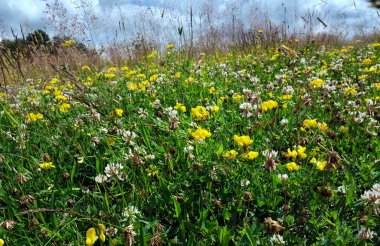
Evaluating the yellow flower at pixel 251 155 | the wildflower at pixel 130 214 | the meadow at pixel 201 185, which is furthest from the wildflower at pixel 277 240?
the wildflower at pixel 130 214

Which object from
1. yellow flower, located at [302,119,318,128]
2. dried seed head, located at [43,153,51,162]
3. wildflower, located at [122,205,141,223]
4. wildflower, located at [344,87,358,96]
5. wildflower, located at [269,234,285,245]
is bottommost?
wildflower, located at [269,234,285,245]

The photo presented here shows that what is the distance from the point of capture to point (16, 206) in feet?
6.20

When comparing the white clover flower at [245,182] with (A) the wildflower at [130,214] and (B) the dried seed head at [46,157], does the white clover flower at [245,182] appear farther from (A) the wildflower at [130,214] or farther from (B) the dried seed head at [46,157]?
(B) the dried seed head at [46,157]

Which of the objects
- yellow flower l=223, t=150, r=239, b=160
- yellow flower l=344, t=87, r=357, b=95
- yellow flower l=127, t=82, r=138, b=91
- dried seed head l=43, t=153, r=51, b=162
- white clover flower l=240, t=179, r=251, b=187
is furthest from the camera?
yellow flower l=127, t=82, r=138, b=91

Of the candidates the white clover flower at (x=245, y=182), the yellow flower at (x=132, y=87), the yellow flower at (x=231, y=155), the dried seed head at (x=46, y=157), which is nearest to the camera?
the white clover flower at (x=245, y=182)

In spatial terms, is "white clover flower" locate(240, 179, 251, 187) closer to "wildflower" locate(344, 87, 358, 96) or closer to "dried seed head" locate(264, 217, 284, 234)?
"dried seed head" locate(264, 217, 284, 234)

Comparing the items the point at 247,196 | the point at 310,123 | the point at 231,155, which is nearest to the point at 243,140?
the point at 231,155

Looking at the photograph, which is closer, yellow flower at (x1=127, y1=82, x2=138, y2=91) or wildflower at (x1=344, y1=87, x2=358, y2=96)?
wildflower at (x1=344, y1=87, x2=358, y2=96)

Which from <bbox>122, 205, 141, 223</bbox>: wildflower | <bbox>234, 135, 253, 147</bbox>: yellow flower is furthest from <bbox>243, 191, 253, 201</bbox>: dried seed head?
<bbox>122, 205, 141, 223</bbox>: wildflower

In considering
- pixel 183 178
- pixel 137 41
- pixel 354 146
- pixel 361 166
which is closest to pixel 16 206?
pixel 183 178

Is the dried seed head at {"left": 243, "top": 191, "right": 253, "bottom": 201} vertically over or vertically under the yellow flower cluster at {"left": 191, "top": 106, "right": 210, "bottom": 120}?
under

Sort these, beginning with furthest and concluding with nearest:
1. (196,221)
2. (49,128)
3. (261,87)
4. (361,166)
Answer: (261,87), (49,128), (361,166), (196,221)

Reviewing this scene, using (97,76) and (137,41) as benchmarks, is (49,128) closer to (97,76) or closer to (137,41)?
(97,76)

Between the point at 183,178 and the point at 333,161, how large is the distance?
785mm
